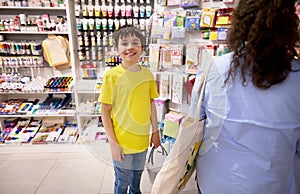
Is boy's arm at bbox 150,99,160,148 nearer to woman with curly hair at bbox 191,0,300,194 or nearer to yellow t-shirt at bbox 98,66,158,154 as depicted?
yellow t-shirt at bbox 98,66,158,154

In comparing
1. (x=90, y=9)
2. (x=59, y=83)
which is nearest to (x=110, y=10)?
(x=90, y=9)

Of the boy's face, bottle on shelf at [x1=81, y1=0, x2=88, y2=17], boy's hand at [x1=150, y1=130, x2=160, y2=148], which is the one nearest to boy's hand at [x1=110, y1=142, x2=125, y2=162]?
boy's hand at [x1=150, y1=130, x2=160, y2=148]

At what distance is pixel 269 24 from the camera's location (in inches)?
23.0

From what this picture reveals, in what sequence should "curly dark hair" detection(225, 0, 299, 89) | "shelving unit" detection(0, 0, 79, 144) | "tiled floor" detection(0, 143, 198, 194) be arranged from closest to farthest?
Result: "curly dark hair" detection(225, 0, 299, 89)
"tiled floor" detection(0, 143, 198, 194)
"shelving unit" detection(0, 0, 79, 144)

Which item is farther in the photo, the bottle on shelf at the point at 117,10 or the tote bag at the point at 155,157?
the bottle on shelf at the point at 117,10

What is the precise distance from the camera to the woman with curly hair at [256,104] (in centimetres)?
61

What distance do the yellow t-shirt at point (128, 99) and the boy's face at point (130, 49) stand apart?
0.17 feet

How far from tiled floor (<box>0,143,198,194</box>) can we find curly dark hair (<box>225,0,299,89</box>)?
4.69 feet

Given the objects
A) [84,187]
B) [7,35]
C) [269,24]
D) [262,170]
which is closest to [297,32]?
[269,24]

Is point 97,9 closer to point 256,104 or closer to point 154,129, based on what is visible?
point 154,129

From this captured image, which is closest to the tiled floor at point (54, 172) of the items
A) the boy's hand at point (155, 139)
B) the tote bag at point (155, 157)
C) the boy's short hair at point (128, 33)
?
the tote bag at point (155, 157)

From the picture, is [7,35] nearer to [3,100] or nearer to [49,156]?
[3,100]

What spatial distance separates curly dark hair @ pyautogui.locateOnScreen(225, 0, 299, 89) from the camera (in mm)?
588

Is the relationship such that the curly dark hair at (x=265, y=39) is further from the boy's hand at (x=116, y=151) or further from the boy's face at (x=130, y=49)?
the boy's hand at (x=116, y=151)
